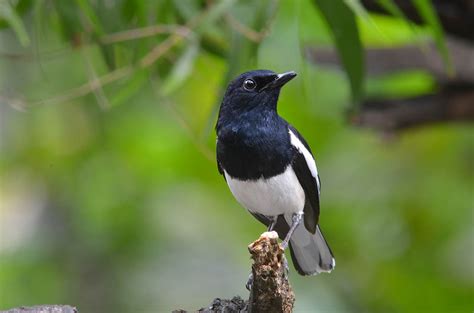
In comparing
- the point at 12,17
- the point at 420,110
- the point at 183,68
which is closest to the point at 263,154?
the point at 183,68

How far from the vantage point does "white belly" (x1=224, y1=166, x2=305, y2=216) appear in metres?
4.07

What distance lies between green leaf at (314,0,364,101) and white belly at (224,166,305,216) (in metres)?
1.17

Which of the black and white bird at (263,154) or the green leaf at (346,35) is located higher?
the green leaf at (346,35)

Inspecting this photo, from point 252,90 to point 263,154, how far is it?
0.30 metres

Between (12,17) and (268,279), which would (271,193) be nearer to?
(268,279)

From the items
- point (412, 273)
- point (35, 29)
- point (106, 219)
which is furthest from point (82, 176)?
point (35, 29)

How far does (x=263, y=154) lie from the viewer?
160 inches

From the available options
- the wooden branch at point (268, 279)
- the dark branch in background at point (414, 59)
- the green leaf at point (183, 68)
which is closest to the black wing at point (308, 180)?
the wooden branch at point (268, 279)

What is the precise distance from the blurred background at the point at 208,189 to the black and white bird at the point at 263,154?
7.81 ft

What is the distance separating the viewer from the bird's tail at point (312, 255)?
175 inches

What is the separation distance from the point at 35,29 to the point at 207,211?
13.3 ft

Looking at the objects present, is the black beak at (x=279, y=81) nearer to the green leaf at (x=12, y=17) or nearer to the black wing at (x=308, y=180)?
the black wing at (x=308, y=180)

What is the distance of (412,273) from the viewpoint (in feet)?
26.6

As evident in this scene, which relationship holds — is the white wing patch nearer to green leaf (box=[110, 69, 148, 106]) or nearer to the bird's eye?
the bird's eye
